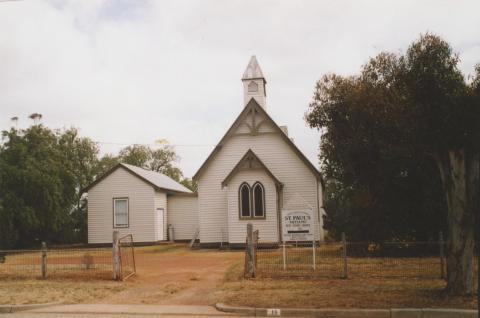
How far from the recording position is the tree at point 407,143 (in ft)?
41.4

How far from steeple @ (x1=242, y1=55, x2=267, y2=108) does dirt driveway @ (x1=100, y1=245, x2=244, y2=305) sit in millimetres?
10885

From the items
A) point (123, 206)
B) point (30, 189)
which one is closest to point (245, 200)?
point (123, 206)

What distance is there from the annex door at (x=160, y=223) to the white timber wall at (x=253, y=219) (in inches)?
331

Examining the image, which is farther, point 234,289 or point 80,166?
point 80,166

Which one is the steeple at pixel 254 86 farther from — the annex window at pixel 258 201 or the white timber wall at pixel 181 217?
the white timber wall at pixel 181 217

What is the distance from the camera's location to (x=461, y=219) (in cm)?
1262

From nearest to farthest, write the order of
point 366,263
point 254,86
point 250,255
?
point 250,255 → point 366,263 → point 254,86

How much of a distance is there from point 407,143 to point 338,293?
4299 millimetres

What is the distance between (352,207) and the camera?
24031 millimetres

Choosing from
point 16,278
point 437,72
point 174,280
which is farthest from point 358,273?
point 16,278

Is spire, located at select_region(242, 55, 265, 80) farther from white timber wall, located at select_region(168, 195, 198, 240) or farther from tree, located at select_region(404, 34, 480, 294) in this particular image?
tree, located at select_region(404, 34, 480, 294)

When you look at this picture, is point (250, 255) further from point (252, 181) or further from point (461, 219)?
point (252, 181)

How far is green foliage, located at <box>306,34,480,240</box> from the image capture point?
500 inches

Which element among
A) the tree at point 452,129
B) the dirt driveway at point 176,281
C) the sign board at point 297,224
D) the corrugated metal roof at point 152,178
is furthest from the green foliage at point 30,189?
the tree at point 452,129
